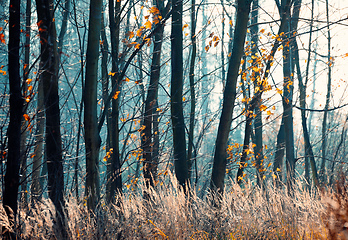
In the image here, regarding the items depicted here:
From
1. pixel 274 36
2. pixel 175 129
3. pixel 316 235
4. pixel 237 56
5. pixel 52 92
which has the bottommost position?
pixel 316 235

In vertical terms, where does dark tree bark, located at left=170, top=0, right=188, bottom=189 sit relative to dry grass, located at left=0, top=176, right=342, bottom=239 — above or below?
above

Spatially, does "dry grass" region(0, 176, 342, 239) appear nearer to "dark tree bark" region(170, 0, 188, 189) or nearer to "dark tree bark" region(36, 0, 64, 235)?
"dark tree bark" region(36, 0, 64, 235)

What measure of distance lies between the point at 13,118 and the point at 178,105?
2.86 meters

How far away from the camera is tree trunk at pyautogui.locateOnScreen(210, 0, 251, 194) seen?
16.2 ft

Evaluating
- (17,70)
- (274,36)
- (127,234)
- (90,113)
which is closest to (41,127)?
(90,113)

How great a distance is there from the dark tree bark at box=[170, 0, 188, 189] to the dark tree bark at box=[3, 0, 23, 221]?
2.67 metres

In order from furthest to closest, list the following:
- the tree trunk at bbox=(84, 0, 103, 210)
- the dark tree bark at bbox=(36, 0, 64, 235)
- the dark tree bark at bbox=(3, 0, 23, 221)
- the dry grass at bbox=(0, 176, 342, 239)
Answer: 1. the tree trunk at bbox=(84, 0, 103, 210)
2. the dark tree bark at bbox=(36, 0, 64, 235)
3. the dry grass at bbox=(0, 176, 342, 239)
4. the dark tree bark at bbox=(3, 0, 23, 221)

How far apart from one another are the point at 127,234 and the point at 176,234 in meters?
0.48

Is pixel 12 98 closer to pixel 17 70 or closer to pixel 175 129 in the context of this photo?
pixel 17 70

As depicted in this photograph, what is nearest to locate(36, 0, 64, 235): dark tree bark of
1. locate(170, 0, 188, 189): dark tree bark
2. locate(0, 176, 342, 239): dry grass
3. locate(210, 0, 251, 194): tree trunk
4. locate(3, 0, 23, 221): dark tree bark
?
locate(0, 176, 342, 239): dry grass

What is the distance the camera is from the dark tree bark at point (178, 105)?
5387 mm

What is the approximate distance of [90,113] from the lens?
13.2 feet

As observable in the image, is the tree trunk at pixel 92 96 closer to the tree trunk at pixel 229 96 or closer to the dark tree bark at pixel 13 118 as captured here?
the dark tree bark at pixel 13 118

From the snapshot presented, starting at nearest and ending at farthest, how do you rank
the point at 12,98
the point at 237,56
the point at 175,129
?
the point at 12,98 < the point at 237,56 < the point at 175,129
